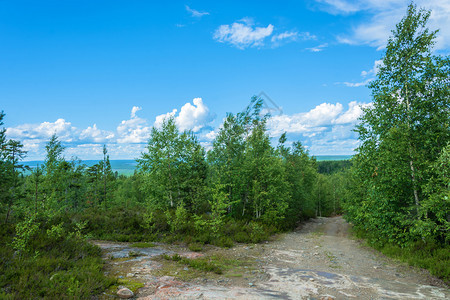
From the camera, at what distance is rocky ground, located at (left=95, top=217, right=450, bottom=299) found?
698 centimetres

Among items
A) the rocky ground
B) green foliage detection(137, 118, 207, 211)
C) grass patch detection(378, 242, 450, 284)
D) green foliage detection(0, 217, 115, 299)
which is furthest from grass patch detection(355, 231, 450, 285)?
green foliage detection(137, 118, 207, 211)

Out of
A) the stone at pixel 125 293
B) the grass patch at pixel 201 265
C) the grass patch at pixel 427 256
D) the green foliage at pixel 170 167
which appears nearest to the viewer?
the stone at pixel 125 293

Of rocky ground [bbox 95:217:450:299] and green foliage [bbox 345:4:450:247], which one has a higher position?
green foliage [bbox 345:4:450:247]

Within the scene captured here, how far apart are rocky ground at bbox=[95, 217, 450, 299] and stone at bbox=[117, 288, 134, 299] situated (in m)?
0.19

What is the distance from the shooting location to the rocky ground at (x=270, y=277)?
6.98 m

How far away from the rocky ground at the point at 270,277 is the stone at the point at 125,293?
19 centimetres

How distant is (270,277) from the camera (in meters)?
8.67

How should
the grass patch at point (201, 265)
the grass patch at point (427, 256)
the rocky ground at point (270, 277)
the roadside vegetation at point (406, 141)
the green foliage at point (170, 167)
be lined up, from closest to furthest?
the rocky ground at point (270, 277) → the grass patch at point (201, 265) → the grass patch at point (427, 256) → the roadside vegetation at point (406, 141) → the green foliage at point (170, 167)

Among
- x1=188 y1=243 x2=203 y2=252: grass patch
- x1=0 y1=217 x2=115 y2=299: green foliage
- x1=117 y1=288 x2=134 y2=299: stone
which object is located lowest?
x1=188 y1=243 x2=203 y2=252: grass patch

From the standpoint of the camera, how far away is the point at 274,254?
13.2 metres

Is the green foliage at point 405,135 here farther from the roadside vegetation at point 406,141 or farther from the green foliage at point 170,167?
the green foliage at point 170,167

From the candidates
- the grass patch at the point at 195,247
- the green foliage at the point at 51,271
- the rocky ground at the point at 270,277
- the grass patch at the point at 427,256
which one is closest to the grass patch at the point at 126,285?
the rocky ground at the point at 270,277

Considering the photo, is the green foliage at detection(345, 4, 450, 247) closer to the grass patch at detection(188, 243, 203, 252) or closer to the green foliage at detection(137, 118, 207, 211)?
the grass patch at detection(188, 243, 203, 252)

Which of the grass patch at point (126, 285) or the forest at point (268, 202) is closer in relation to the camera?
the grass patch at point (126, 285)
